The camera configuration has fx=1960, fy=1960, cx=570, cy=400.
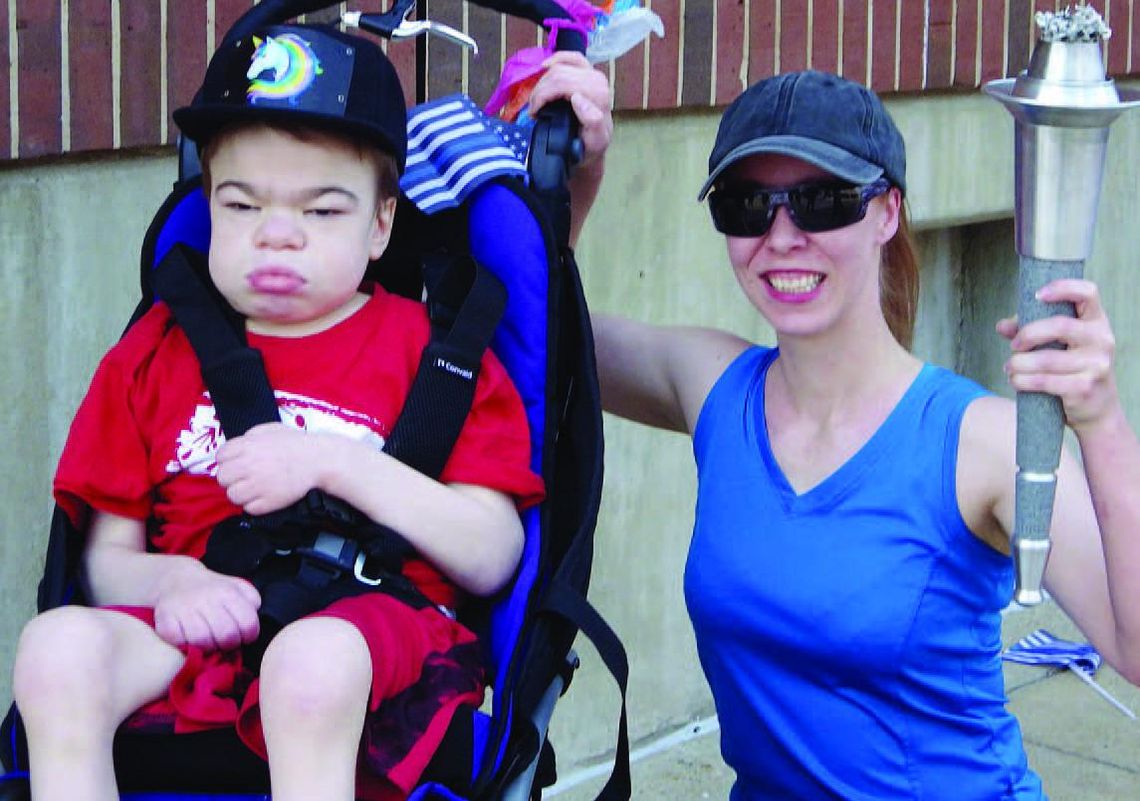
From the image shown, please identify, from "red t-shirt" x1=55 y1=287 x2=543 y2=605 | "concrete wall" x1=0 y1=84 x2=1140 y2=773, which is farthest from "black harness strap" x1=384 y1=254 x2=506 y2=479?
"concrete wall" x1=0 y1=84 x2=1140 y2=773

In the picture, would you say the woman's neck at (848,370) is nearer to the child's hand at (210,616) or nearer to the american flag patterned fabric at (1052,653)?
the child's hand at (210,616)

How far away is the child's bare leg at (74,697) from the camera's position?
2.43 meters

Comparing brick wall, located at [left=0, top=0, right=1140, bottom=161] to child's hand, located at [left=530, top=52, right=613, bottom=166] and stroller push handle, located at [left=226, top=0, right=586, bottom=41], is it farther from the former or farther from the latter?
child's hand, located at [left=530, top=52, right=613, bottom=166]

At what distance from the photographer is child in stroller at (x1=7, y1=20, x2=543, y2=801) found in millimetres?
2594

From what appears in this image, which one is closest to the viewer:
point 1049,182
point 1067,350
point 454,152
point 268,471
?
point 1049,182

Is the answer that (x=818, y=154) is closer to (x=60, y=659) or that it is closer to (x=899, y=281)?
(x=899, y=281)

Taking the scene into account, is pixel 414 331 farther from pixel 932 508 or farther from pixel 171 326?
pixel 932 508

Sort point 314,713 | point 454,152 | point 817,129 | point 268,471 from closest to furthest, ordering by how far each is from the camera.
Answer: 1. point 314,713
2. point 268,471
3. point 817,129
4. point 454,152

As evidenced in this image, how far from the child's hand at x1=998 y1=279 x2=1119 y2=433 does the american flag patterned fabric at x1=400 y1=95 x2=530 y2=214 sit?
107cm

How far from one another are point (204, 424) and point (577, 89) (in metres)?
0.77

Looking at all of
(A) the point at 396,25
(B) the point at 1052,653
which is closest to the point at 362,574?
(A) the point at 396,25

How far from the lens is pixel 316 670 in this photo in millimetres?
2467

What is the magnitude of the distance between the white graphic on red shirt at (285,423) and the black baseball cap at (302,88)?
1.32ft

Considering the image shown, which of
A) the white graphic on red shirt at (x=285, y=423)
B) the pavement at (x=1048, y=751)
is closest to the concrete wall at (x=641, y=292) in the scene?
the pavement at (x=1048, y=751)
